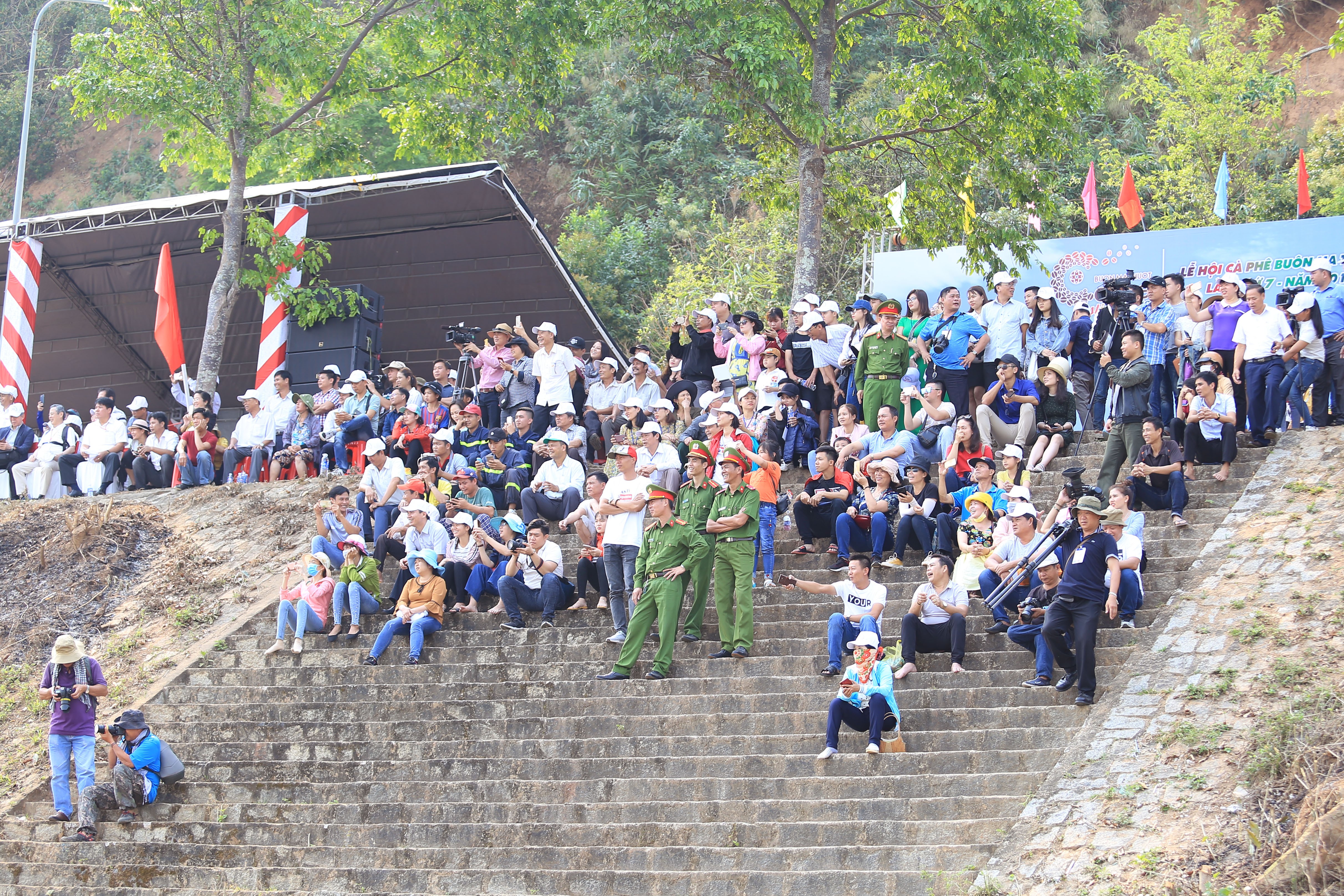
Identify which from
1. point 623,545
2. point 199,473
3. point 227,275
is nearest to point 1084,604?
point 623,545

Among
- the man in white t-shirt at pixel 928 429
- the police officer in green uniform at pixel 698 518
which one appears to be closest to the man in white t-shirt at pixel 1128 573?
the man in white t-shirt at pixel 928 429

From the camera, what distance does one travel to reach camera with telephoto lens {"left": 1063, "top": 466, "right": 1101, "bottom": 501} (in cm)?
948

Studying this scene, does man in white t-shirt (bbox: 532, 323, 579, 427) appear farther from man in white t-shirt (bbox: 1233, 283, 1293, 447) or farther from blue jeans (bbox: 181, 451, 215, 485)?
man in white t-shirt (bbox: 1233, 283, 1293, 447)

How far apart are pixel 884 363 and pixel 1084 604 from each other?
4.32 metres

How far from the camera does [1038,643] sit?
875 centimetres

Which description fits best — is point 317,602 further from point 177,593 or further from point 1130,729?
point 1130,729

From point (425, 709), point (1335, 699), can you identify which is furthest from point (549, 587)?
point (1335, 699)

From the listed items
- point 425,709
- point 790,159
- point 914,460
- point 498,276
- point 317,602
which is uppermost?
point 790,159

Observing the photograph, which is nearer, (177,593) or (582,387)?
(177,593)

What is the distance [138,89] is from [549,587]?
11.0 meters

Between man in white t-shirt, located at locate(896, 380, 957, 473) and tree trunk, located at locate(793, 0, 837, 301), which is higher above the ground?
tree trunk, located at locate(793, 0, 837, 301)

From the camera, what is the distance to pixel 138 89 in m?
17.4

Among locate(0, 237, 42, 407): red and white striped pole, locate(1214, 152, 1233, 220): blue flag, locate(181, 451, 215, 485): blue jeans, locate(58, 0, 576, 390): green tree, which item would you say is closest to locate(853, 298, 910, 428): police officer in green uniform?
locate(181, 451, 215, 485): blue jeans

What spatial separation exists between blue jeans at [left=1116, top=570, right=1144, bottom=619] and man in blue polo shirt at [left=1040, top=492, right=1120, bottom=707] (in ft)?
0.53
